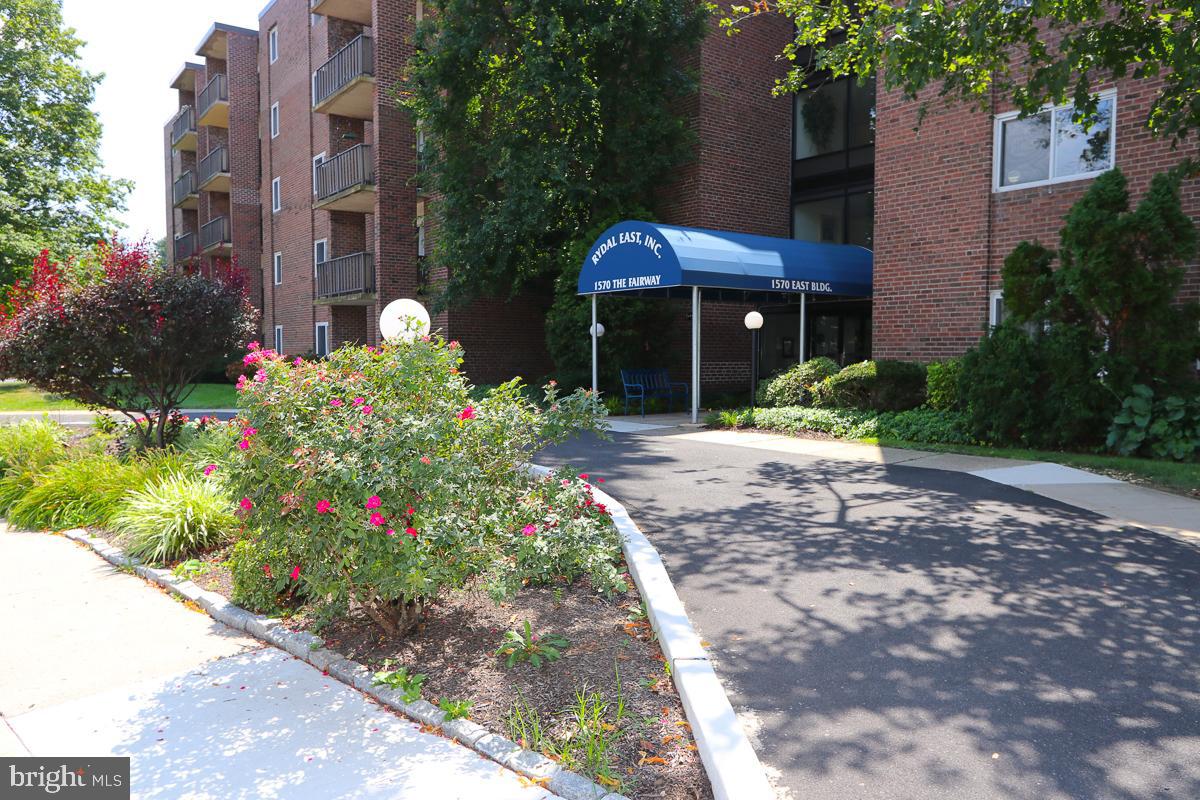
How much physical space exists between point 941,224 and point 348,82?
16362mm

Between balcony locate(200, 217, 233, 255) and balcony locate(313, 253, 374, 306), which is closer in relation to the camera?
balcony locate(313, 253, 374, 306)

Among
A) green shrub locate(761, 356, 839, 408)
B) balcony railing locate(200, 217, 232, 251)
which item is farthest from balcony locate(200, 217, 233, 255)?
green shrub locate(761, 356, 839, 408)

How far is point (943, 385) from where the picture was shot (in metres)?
12.9

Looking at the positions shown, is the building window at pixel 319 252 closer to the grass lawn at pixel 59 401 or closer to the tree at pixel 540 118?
the grass lawn at pixel 59 401

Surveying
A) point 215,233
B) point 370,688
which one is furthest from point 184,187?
point 370,688

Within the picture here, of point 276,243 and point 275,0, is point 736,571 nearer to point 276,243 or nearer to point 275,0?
point 276,243

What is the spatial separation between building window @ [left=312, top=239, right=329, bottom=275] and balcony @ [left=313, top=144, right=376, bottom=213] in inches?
51.4

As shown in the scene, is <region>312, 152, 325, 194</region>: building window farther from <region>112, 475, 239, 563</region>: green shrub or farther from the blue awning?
<region>112, 475, 239, 563</region>: green shrub

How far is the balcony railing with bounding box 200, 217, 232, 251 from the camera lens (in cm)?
3391

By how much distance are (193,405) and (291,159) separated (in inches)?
407

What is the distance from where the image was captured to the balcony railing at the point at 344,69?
73.3 ft

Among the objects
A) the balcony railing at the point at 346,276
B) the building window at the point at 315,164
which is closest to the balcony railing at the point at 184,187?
the building window at the point at 315,164

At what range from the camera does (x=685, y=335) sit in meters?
19.4

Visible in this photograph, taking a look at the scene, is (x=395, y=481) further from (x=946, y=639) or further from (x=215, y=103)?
(x=215, y=103)
